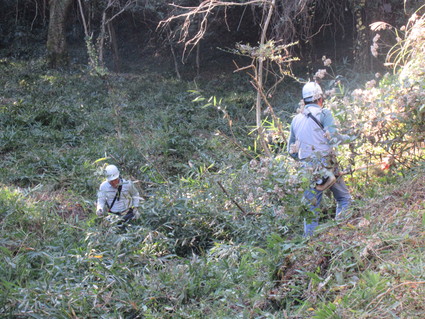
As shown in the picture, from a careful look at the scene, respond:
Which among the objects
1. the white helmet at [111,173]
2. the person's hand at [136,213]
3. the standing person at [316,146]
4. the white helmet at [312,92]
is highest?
the white helmet at [312,92]

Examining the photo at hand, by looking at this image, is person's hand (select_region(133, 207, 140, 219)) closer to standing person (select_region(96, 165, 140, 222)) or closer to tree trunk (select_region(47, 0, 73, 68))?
standing person (select_region(96, 165, 140, 222))

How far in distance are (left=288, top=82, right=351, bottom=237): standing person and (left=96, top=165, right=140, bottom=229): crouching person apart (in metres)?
2.24

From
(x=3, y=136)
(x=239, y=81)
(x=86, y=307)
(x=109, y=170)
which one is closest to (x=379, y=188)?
(x=86, y=307)

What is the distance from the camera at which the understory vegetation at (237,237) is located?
3.13 meters

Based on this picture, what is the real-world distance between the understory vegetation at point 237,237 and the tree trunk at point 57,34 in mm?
7052

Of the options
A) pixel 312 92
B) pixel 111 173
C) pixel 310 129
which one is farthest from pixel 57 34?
pixel 310 129

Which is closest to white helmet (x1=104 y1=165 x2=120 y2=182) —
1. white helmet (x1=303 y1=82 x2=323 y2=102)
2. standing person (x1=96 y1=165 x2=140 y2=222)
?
standing person (x1=96 y1=165 x2=140 y2=222)

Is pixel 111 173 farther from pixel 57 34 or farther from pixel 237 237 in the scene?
pixel 57 34

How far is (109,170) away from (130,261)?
164 centimetres

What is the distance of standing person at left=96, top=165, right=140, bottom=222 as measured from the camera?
599cm

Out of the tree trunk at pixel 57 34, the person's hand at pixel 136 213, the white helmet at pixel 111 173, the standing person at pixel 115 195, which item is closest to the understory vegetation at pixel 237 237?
the person's hand at pixel 136 213

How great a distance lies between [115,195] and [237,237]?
1.77 meters

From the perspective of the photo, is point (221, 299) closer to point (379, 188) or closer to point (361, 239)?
point (361, 239)

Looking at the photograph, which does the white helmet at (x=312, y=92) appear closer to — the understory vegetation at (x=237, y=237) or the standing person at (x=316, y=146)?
the standing person at (x=316, y=146)
